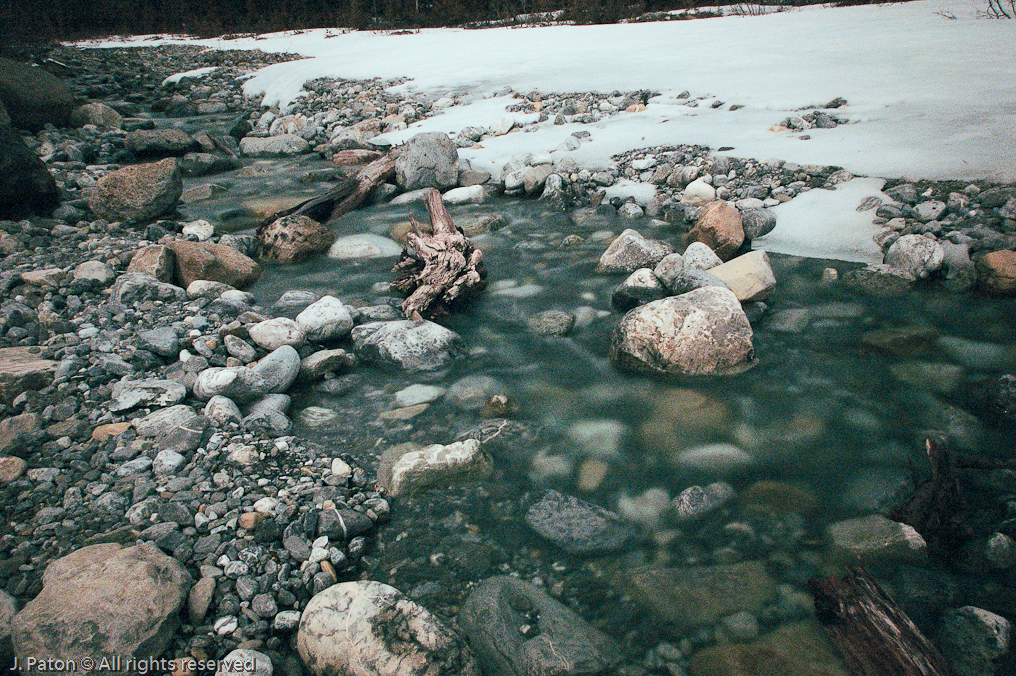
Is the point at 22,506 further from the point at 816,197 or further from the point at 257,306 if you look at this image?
the point at 816,197

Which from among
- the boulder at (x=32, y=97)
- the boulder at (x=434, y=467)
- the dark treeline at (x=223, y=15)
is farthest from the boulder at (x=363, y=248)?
the dark treeline at (x=223, y=15)

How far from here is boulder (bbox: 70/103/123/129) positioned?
892 centimetres

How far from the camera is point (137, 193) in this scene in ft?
16.9

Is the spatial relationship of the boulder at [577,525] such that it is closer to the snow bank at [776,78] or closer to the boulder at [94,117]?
the snow bank at [776,78]

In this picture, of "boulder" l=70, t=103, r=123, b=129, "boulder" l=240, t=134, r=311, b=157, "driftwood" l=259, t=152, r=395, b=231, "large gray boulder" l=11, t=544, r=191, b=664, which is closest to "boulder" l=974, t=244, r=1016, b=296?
"large gray boulder" l=11, t=544, r=191, b=664

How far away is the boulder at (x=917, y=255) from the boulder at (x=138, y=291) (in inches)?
174

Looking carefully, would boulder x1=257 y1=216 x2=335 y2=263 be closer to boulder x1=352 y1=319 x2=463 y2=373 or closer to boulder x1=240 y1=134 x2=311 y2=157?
boulder x1=352 y1=319 x2=463 y2=373

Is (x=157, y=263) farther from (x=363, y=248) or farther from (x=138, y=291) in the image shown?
(x=363, y=248)

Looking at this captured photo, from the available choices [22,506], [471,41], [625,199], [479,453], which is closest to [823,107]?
[625,199]

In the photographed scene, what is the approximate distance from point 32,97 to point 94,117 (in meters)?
0.76

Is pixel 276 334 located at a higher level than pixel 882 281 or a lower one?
lower
